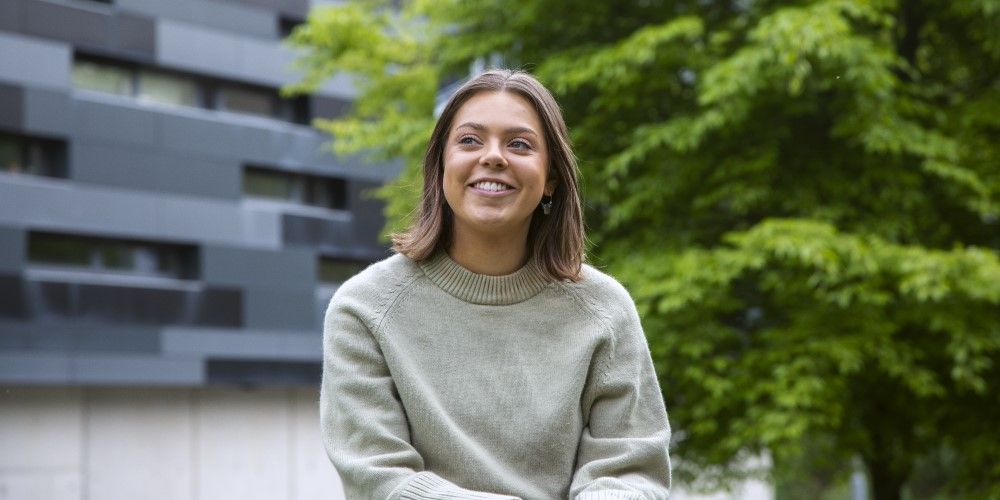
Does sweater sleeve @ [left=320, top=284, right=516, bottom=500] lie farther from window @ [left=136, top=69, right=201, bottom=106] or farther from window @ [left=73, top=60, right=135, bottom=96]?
window @ [left=136, top=69, right=201, bottom=106]

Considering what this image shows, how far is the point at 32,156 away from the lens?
21.3 m

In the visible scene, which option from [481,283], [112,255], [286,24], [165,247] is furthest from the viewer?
[286,24]

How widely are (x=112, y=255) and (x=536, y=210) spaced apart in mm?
20732

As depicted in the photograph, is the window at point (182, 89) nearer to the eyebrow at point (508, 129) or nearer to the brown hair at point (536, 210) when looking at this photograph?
the brown hair at point (536, 210)

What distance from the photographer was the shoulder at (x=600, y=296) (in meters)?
2.50

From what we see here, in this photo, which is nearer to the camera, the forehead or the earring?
the forehead

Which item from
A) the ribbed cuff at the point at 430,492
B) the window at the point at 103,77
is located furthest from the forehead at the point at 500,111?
the window at the point at 103,77

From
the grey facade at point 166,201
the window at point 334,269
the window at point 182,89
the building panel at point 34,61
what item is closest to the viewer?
the building panel at point 34,61

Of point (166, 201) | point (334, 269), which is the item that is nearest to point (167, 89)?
point (166, 201)

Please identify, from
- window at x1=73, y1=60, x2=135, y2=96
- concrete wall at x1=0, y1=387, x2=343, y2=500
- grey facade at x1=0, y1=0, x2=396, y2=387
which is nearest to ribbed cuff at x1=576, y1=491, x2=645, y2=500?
grey facade at x1=0, y1=0, x2=396, y2=387

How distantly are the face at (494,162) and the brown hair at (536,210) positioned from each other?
24 millimetres

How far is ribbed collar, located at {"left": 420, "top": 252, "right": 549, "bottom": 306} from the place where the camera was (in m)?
2.46

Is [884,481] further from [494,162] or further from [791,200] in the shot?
[494,162]

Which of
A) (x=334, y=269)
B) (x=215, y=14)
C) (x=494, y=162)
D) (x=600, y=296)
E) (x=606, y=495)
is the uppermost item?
(x=494, y=162)
